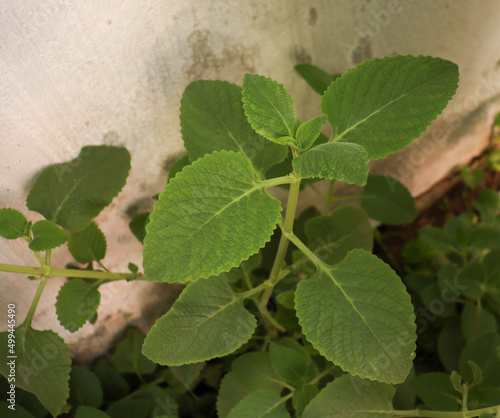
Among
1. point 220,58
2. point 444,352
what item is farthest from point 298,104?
point 444,352

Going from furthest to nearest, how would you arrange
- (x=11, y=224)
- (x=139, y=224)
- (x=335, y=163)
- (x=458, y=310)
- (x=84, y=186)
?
(x=458, y=310)
(x=139, y=224)
(x=84, y=186)
(x=11, y=224)
(x=335, y=163)

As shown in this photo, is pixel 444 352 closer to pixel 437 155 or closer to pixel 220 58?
pixel 437 155

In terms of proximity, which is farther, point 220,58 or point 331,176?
point 220,58

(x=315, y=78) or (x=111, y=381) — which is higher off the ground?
(x=315, y=78)

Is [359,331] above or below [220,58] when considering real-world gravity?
below

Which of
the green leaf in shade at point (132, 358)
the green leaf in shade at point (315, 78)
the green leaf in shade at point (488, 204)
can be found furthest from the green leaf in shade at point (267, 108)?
the green leaf in shade at point (488, 204)

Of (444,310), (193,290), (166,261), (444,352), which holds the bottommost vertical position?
(444,352)

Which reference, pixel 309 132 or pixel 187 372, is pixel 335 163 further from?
pixel 187 372

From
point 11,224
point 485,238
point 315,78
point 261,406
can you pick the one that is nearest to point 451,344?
point 485,238
